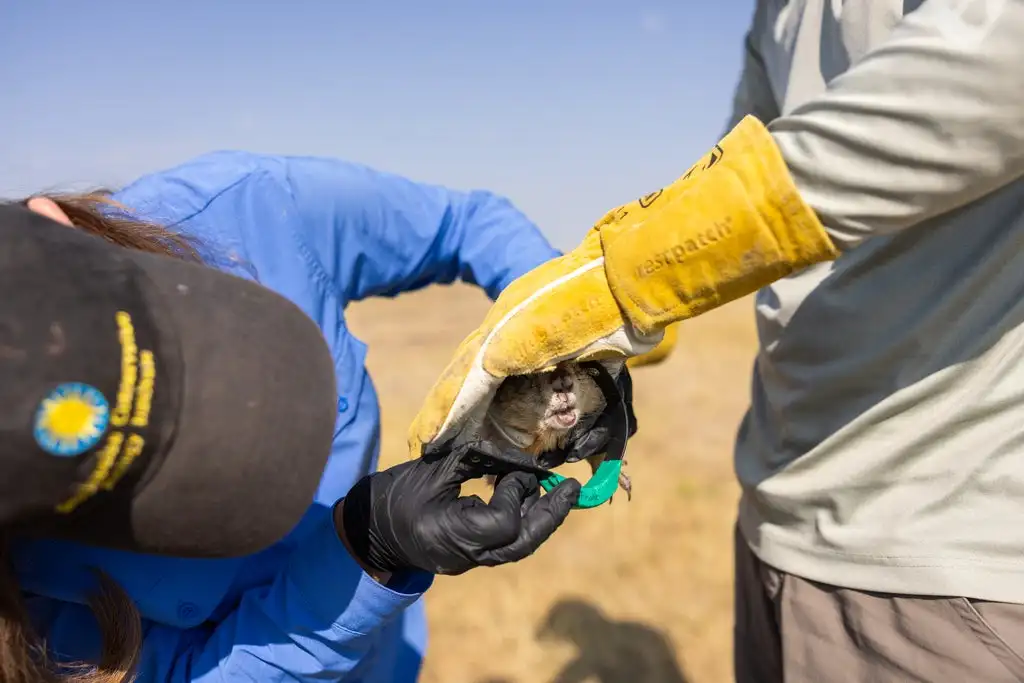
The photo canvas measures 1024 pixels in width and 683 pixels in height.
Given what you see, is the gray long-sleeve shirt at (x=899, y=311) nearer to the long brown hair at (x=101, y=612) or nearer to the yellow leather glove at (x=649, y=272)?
the yellow leather glove at (x=649, y=272)

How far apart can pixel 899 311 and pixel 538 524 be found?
0.60m

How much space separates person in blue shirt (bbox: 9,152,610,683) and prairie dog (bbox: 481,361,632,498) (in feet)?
0.36

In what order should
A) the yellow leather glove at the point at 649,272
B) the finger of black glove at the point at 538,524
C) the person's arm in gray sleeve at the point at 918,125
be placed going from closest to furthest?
the person's arm in gray sleeve at the point at 918,125 < the yellow leather glove at the point at 649,272 < the finger of black glove at the point at 538,524

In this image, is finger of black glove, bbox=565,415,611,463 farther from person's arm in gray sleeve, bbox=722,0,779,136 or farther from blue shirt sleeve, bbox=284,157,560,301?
person's arm in gray sleeve, bbox=722,0,779,136

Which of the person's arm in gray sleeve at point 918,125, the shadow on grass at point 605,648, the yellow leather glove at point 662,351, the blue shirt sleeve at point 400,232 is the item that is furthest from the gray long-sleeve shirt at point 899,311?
the shadow on grass at point 605,648

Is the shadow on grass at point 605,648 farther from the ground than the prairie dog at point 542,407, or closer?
closer

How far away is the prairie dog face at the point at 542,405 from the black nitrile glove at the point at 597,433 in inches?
1.1

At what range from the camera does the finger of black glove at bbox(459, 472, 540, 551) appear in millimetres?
994

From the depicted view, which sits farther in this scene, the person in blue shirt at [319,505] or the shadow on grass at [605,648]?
the shadow on grass at [605,648]

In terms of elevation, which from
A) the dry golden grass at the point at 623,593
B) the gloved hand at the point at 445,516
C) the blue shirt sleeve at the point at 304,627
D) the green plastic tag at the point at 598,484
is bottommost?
the dry golden grass at the point at 623,593

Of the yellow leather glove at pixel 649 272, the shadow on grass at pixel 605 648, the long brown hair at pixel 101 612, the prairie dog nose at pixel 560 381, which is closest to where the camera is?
the yellow leather glove at pixel 649 272

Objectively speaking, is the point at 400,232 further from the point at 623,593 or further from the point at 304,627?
the point at 623,593

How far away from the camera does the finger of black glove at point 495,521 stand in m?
0.99

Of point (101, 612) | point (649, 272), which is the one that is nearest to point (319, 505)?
point (101, 612)
